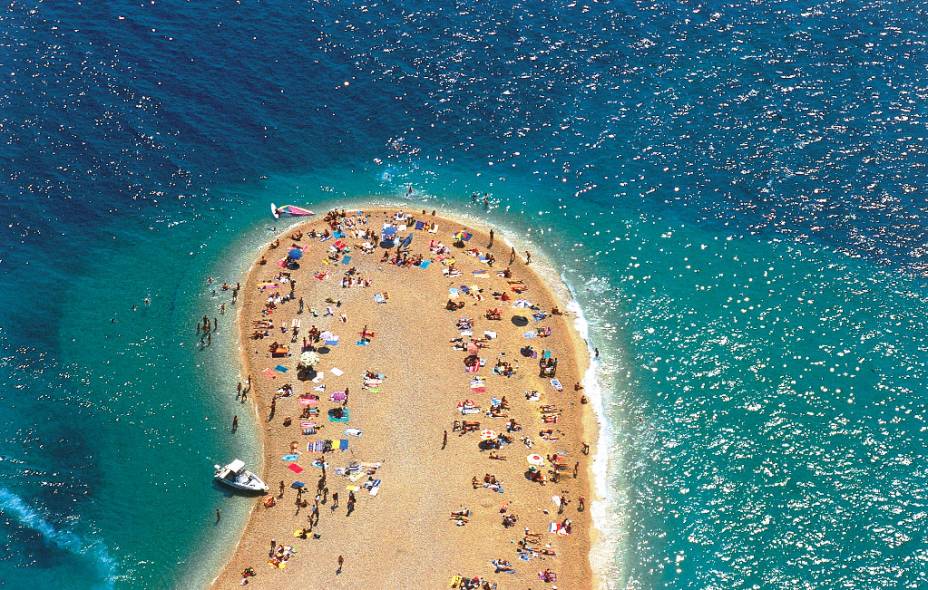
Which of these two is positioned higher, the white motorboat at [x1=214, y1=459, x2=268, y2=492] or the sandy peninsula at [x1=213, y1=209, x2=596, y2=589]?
the sandy peninsula at [x1=213, y1=209, x2=596, y2=589]

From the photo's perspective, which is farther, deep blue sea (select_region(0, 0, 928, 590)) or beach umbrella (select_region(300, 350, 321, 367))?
beach umbrella (select_region(300, 350, 321, 367))

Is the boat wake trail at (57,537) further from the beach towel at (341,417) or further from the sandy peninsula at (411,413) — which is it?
the beach towel at (341,417)

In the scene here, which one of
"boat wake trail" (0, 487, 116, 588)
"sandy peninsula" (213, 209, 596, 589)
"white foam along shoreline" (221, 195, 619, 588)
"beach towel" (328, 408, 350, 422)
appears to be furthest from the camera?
"beach towel" (328, 408, 350, 422)

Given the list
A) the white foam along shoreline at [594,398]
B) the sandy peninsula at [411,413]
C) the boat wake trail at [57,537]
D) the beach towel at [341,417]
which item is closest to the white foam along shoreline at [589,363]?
the white foam along shoreline at [594,398]

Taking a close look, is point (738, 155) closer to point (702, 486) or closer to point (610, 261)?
point (610, 261)

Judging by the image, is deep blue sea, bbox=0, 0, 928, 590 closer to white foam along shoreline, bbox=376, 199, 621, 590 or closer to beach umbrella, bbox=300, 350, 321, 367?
white foam along shoreline, bbox=376, 199, 621, 590

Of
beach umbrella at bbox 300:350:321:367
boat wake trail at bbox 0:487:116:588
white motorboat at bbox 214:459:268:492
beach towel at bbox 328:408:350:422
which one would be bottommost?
boat wake trail at bbox 0:487:116:588

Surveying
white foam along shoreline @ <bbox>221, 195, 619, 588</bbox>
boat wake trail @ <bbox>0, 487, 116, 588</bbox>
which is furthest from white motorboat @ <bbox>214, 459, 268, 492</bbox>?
white foam along shoreline @ <bbox>221, 195, 619, 588</bbox>
